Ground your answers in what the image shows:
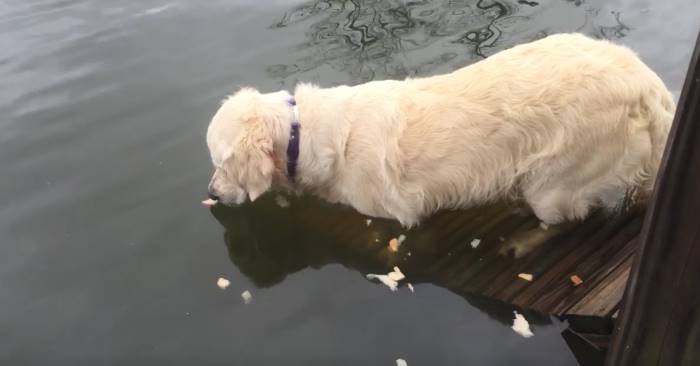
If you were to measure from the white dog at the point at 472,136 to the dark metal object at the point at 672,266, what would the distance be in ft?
4.45

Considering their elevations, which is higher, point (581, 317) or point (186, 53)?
point (186, 53)

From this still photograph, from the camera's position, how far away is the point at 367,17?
7.44 metres

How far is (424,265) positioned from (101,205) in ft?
9.64

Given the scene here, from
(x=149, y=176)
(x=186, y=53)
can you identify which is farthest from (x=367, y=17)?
(x=149, y=176)

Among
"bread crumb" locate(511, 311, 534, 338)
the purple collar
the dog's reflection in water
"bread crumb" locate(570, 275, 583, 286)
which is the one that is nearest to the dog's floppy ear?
the purple collar

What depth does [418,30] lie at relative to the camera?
701cm

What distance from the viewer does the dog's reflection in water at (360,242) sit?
153 inches

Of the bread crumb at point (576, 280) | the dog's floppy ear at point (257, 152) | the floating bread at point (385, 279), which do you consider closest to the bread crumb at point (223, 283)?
the dog's floppy ear at point (257, 152)

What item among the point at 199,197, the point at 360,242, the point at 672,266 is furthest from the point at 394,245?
the point at 672,266

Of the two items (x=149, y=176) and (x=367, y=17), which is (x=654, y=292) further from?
(x=367, y=17)

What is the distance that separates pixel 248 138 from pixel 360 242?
48.1 inches

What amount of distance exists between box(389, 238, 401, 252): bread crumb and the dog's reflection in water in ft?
0.09

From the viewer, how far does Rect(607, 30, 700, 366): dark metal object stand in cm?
184

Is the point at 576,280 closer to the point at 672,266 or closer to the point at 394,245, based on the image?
the point at 394,245
